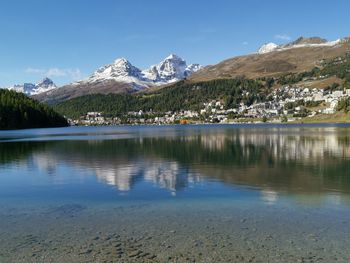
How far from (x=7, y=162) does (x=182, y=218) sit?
45442 millimetres

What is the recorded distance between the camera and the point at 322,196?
103 feet

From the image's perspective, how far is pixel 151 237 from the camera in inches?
855

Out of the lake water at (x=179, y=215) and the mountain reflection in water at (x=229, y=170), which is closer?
the lake water at (x=179, y=215)

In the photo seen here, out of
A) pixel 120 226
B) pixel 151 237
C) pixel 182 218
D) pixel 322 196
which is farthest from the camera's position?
pixel 322 196

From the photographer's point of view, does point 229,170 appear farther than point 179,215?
Yes

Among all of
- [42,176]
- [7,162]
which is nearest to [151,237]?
[42,176]

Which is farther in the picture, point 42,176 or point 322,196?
point 42,176

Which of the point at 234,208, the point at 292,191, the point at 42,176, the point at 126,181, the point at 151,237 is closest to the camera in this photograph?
the point at 151,237

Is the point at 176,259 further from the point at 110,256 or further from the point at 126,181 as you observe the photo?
the point at 126,181

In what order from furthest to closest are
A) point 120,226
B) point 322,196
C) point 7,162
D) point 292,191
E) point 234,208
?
point 7,162 → point 292,191 → point 322,196 → point 234,208 → point 120,226

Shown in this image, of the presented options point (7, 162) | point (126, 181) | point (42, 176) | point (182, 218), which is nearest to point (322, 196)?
point (182, 218)

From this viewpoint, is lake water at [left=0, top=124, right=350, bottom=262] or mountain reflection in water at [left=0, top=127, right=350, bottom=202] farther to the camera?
mountain reflection in water at [left=0, top=127, right=350, bottom=202]

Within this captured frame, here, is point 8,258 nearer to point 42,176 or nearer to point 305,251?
point 305,251

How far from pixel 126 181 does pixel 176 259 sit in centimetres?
2298
